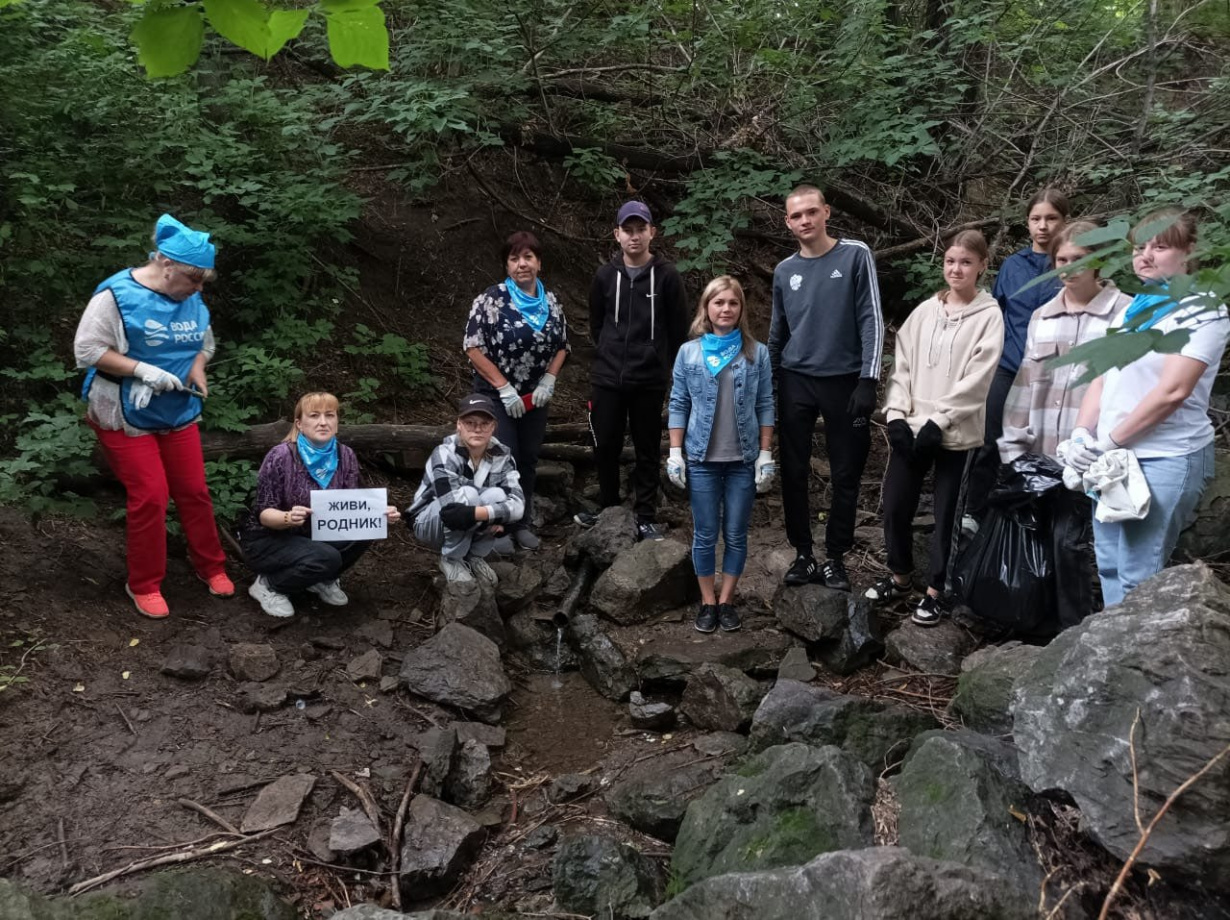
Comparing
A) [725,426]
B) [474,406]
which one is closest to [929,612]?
[725,426]

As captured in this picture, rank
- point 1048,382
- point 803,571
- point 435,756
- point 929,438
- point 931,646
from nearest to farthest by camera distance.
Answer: point 435,756 < point 1048,382 < point 929,438 < point 931,646 < point 803,571

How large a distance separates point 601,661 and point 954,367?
2.41 metres

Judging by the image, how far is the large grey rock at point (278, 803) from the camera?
344 centimetres

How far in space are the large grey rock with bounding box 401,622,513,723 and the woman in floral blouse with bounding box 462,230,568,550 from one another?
140 cm

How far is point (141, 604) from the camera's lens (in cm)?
457

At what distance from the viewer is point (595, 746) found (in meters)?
4.40

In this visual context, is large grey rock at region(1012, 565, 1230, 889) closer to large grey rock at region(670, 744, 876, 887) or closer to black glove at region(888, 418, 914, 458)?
large grey rock at region(670, 744, 876, 887)

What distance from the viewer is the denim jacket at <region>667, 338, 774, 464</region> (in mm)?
4699

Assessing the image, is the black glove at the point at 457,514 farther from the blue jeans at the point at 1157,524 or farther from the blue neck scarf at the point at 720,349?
the blue jeans at the point at 1157,524

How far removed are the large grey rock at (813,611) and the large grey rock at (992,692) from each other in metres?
1.12

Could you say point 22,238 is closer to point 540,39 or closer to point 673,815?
point 540,39

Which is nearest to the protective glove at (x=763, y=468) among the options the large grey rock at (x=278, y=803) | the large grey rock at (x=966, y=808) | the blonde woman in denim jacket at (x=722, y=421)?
the blonde woman in denim jacket at (x=722, y=421)

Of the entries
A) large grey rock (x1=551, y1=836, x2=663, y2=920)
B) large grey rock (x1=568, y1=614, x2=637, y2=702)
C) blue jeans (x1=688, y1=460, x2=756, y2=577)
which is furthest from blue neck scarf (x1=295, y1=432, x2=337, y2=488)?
large grey rock (x1=551, y1=836, x2=663, y2=920)

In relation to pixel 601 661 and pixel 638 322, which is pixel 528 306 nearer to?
pixel 638 322
